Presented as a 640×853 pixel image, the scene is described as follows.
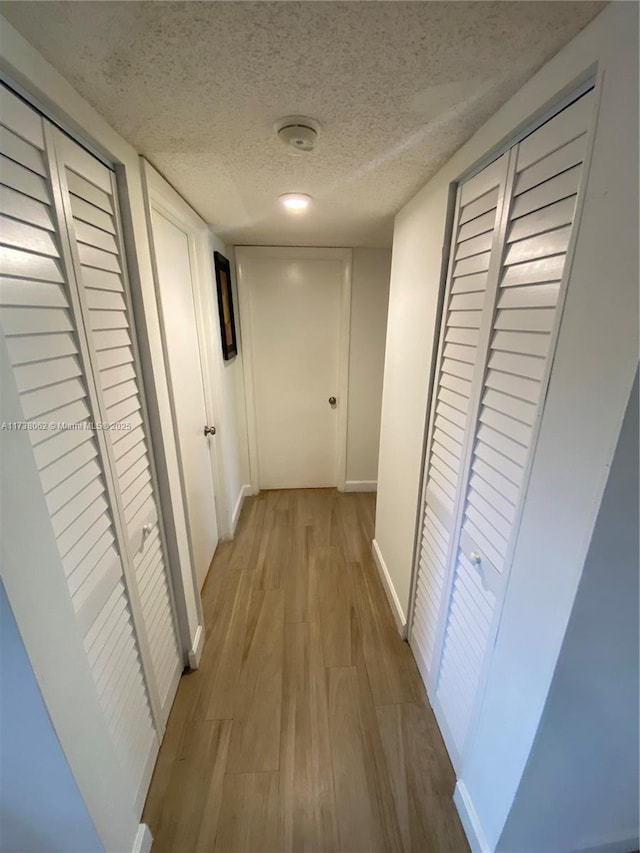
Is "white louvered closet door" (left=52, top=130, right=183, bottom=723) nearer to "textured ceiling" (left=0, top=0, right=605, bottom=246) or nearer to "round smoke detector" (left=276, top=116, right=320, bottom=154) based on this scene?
"textured ceiling" (left=0, top=0, right=605, bottom=246)

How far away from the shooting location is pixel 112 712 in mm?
986

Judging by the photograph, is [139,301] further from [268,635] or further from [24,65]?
[268,635]

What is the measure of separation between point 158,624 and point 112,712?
379 millimetres

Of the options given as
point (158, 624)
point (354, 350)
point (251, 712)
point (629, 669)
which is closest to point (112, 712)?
point (158, 624)

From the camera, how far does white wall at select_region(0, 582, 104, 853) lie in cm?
65

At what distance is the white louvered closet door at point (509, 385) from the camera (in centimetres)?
74

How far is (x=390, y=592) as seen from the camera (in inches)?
77.9

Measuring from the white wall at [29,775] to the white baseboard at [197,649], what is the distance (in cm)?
76


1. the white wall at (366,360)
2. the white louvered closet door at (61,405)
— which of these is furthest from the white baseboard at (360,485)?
the white louvered closet door at (61,405)

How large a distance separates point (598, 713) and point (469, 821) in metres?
0.63

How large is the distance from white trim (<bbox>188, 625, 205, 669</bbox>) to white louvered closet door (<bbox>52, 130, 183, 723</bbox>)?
0.54ft

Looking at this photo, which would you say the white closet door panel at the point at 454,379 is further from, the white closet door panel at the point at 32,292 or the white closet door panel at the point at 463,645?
the white closet door panel at the point at 32,292

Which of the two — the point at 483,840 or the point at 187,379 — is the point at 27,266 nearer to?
the point at 187,379

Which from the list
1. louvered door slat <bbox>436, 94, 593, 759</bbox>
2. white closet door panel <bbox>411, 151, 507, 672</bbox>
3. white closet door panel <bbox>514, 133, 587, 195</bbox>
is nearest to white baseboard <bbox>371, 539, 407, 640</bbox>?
white closet door panel <bbox>411, 151, 507, 672</bbox>
